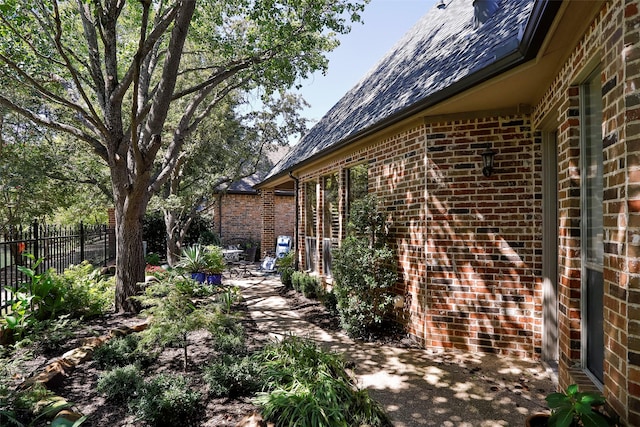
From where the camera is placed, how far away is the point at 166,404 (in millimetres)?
2768

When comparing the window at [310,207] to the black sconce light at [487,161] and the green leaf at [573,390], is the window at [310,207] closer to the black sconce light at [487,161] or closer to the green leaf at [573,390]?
the black sconce light at [487,161]

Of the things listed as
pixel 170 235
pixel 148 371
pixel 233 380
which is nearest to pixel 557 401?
pixel 233 380

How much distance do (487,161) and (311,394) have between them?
348cm

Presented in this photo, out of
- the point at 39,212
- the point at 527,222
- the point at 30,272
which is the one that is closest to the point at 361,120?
the point at 527,222

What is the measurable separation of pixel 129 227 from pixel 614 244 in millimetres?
6269

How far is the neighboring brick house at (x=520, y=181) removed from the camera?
2195 millimetres

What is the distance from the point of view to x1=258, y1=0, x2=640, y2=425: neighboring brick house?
220 centimetres

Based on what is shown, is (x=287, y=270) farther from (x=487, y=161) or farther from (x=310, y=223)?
(x=487, y=161)

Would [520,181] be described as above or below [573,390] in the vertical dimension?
above

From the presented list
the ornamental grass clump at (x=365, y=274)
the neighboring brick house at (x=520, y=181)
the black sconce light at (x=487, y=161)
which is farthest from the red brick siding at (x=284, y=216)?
the black sconce light at (x=487, y=161)

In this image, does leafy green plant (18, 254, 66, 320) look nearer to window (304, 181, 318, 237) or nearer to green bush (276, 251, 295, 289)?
green bush (276, 251, 295, 289)

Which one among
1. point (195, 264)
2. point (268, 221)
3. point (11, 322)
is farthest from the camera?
point (268, 221)

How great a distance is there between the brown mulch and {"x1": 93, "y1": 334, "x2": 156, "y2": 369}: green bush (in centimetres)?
9

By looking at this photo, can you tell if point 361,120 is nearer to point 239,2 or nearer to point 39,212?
point 239,2
